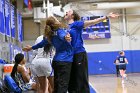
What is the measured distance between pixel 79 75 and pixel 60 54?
1.35 feet

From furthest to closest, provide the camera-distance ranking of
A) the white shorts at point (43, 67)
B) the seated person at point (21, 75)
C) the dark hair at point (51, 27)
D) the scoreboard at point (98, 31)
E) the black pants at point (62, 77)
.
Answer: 1. the scoreboard at point (98, 31)
2. the seated person at point (21, 75)
3. the white shorts at point (43, 67)
4. the dark hair at point (51, 27)
5. the black pants at point (62, 77)

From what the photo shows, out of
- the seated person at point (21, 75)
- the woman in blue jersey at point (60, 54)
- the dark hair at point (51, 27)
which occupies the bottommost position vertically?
the seated person at point (21, 75)

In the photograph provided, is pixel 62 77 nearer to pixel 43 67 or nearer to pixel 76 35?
pixel 76 35

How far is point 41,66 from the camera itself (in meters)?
5.69

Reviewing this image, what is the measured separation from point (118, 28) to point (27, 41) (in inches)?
252

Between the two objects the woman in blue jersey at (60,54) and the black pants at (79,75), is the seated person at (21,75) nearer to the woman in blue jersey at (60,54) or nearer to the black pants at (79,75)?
the black pants at (79,75)

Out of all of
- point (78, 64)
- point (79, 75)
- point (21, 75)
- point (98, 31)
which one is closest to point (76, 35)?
point (78, 64)

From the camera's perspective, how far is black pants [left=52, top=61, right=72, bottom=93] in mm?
4250

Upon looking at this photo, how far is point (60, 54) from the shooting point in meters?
4.34

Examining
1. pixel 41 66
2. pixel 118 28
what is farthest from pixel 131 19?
pixel 41 66

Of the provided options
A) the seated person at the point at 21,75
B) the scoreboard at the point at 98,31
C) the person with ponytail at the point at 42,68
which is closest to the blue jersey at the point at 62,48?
the person with ponytail at the point at 42,68

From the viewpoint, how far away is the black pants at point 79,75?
175 inches

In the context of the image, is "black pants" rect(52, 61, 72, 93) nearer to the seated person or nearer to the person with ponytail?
the person with ponytail

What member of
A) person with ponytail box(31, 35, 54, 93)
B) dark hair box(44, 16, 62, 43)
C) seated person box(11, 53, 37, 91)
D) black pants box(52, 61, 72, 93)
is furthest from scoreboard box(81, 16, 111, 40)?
black pants box(52, 61, 72, 93)
